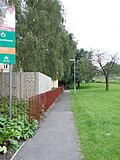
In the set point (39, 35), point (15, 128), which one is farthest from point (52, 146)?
point (39, 35)

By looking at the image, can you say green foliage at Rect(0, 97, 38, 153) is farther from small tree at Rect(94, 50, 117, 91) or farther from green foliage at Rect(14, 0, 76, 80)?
small tree at Rect(94, 50, 117, 91)

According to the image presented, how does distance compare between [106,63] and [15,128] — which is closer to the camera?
[15,128]

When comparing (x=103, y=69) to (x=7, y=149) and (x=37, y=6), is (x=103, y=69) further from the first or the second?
(x=7, y=149)

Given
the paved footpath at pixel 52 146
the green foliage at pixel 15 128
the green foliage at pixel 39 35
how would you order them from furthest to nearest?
1. the green foliage at pixel 39 35
2. the green foliage at pixel 15 128
3. the paved footpath at pixel 52 146

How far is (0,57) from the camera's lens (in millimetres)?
9594

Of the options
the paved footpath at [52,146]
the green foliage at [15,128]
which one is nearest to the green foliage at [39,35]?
the green foliage at [15,128]

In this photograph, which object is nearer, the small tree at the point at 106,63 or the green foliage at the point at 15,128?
the green foliage at the point at 15,128

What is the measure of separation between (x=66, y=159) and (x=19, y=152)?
124 centimetres

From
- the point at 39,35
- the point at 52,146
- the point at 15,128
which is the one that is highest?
the point at 39,35

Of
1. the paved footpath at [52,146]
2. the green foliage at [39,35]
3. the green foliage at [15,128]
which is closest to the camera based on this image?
the paved footpath at [52,146]

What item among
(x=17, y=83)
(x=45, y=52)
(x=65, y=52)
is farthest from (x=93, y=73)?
(x=17, y=83)

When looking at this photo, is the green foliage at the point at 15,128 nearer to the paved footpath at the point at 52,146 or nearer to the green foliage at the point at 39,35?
the paved footpath at the point at 52,146

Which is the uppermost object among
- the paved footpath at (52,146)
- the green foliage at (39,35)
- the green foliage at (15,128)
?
the green foliage at (39,35)

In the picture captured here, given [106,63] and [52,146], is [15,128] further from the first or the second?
[106,63]
